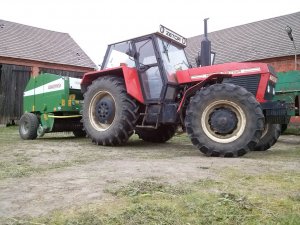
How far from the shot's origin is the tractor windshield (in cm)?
634

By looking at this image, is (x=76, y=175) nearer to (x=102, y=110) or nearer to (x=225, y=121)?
(x=225, y=121)

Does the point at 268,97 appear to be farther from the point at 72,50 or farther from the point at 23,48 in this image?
the point at 72,50

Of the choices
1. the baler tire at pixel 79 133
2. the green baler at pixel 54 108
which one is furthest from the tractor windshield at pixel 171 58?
the baler tire at pixel 79 133

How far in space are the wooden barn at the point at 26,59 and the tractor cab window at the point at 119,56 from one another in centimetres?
1269

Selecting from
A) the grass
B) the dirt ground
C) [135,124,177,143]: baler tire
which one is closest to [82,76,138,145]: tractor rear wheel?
[135,124,177,143]: baler tire

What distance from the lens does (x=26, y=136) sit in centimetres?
844

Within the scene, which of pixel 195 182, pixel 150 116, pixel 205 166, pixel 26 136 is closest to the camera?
pixel 195 182

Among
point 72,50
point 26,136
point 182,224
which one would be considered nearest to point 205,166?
point 182,224

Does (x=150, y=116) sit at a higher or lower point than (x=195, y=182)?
higher

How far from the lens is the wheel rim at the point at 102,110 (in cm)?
648

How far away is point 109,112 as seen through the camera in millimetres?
6465

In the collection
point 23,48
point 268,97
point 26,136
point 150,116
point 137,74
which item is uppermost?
point 23,48

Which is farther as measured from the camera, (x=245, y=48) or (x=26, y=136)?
(x=245, y=48)

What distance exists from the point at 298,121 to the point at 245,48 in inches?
517
